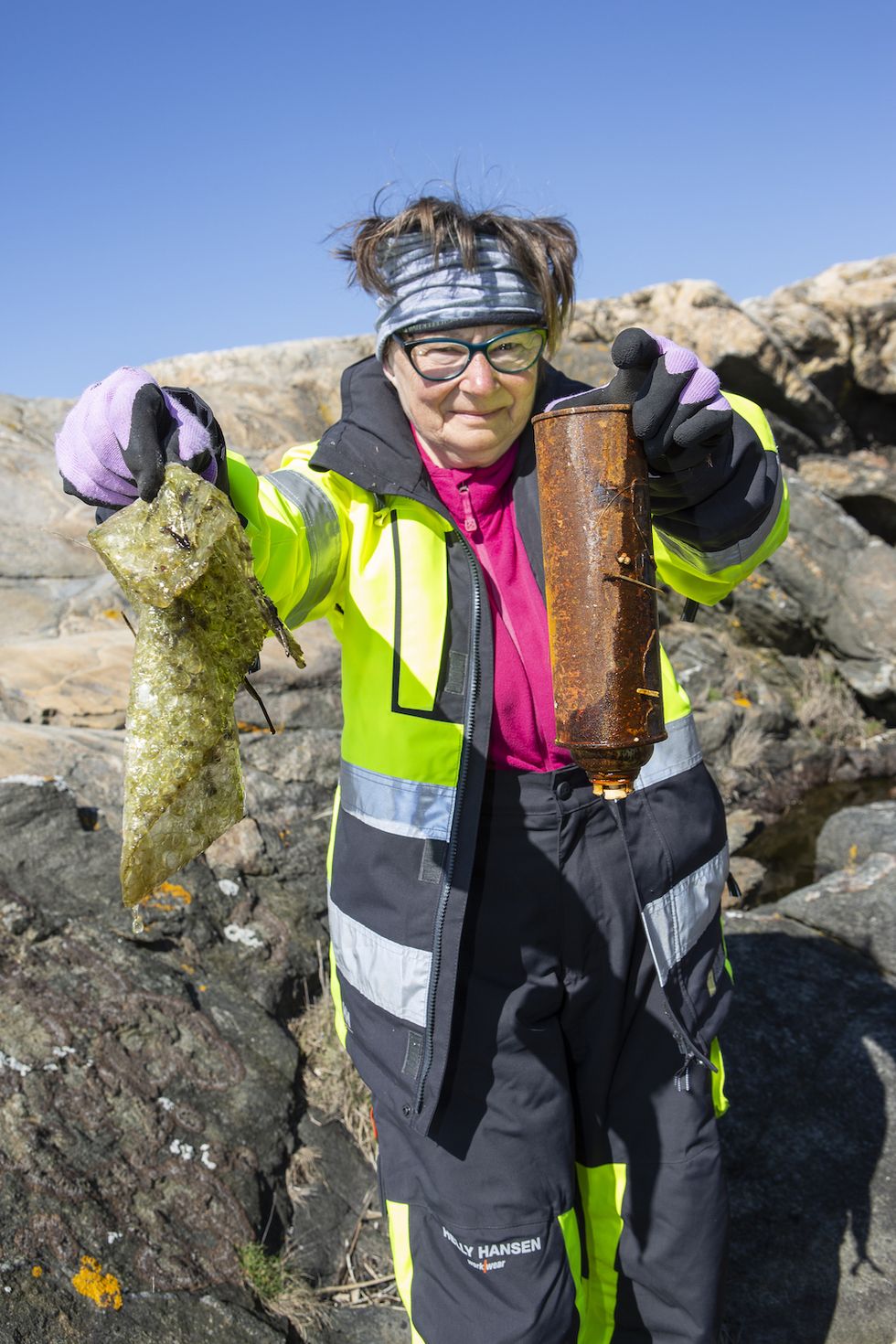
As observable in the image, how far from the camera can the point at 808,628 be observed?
935 centimetres

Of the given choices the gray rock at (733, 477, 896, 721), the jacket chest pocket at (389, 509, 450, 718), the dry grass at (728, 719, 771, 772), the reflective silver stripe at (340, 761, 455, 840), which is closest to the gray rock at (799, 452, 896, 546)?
the gray rock at (733, 477, 896, 721)

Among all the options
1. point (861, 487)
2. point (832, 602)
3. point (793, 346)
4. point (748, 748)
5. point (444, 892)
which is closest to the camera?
point (444, 892)

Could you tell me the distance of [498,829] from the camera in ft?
7.22

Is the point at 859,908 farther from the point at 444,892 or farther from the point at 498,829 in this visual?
the point at 444,892

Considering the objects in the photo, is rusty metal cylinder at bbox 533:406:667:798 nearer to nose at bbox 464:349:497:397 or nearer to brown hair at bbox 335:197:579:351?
nose at bbox 464:349:497:397

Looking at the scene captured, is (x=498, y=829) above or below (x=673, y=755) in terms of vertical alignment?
below

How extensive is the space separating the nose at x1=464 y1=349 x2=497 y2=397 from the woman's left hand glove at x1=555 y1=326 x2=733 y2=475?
0.21m

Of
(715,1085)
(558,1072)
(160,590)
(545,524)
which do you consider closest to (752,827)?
(715,1085)

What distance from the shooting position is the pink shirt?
2203mm

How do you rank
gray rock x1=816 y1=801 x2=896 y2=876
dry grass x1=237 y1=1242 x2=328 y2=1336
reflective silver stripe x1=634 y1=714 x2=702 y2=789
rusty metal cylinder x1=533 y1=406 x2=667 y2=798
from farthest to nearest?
1. gray rock x1=816 y1=801 x2=896 y2=876
2. dry grass x1=237 y1=1242 x2=328 y2=1336
3. reflective silver stripe x1=634 y1=714 x2=702 y2=789
4. rusty metal cylinder x1=533 y1=406 x2=667 y2=798

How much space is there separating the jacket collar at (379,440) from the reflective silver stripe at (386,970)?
1.02 meters

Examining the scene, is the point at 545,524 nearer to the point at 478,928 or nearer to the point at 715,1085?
the point at 478,928

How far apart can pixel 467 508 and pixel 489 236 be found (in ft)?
2.14

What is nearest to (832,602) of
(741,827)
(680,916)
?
(741,827)
